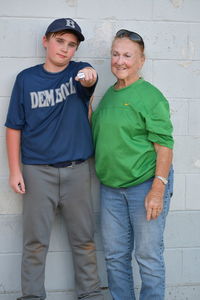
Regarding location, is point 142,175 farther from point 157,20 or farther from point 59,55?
point 157,20

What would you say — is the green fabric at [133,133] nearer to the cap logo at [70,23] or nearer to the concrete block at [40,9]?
the cap logo at [70,23]

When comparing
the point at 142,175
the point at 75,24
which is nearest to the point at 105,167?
the point at 142,175

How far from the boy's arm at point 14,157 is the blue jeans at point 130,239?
21.9 inches

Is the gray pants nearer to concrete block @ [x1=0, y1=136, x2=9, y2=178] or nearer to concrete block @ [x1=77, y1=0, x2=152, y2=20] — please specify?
concrete block @ [x1=0, y1=136, x2=9, y2=178]

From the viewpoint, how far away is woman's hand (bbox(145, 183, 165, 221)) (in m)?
2.88

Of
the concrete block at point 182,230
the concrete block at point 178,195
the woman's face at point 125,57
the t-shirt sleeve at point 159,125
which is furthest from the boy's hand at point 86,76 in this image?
the concrete block at point 182,230

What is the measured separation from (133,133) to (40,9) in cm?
109

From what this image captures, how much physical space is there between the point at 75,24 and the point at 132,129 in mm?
768

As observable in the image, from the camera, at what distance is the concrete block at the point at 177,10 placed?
3361 mm

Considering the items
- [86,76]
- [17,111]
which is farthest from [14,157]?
[86,76]

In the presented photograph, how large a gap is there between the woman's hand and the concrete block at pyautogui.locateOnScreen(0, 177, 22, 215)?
Answer: 3.17 ft

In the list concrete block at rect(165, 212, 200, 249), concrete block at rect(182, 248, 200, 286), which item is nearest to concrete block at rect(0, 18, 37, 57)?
concrete block at rect(165, 212, 200, 249)

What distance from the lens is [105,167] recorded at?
3035 millimetres

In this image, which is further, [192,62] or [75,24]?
[192,62]
